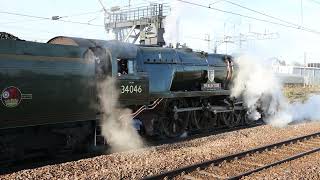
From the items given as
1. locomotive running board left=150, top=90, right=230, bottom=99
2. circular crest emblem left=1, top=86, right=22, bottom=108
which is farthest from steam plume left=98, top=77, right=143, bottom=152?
circular crest emblem left=1, top=86, right=22, bottom=108

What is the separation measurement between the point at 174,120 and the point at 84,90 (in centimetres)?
460

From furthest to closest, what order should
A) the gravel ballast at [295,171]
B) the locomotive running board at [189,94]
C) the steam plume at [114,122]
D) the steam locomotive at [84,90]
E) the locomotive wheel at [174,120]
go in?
1. the locomotive wheel at [174,120]
2. the locomotive running board at [189,94]
3. the steam plume at [114,122]
4. the gravel ballast at [295,171]
5. the steam locomotive at [84,90]

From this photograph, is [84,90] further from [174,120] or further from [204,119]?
[204,119]

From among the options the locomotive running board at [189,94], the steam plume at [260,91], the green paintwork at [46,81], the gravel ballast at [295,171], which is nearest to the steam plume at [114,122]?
the green paintwork at [46,81]

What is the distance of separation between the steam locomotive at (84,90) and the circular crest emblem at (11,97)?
2cm

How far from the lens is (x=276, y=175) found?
870cm

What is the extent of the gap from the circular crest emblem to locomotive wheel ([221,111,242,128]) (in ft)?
31.1

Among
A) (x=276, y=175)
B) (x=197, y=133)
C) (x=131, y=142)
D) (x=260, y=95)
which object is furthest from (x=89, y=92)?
(x=260, y=95)

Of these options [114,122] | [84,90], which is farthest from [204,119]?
[84,90]

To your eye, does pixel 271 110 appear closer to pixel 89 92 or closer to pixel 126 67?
pixel 126 67

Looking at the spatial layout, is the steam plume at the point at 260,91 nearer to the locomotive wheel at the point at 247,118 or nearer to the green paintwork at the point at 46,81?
the locomotive wheel at the point at 247,118

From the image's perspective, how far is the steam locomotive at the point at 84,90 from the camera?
8.40m

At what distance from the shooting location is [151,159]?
9.82 metres

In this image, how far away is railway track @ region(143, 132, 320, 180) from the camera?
8.61 metres
